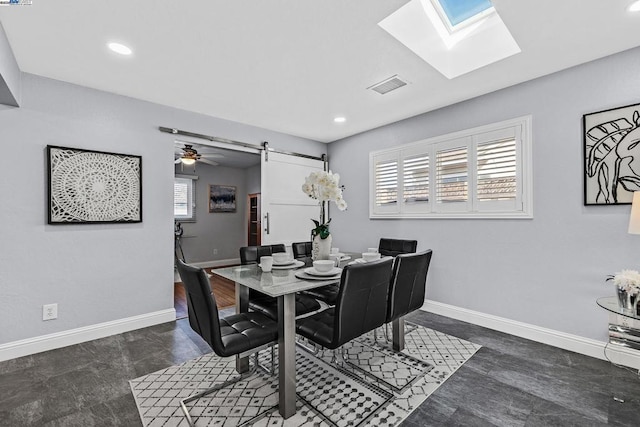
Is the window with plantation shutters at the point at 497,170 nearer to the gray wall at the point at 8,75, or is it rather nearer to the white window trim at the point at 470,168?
the white window trim at the point at 470,168

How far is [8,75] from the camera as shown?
7.27 ft

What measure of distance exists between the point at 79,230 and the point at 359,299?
2.86 m

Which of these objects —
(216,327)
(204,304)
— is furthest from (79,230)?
(216,327)

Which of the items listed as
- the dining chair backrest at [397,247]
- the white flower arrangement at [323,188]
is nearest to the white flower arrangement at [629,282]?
the dining chair backrest at [397,247]

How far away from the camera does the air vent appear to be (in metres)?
2.84

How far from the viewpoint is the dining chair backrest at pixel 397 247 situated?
328 cm

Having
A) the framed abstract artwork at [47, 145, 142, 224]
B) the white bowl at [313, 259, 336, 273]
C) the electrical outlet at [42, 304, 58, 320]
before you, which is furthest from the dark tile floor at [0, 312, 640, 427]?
the framed abstract artwork at [47, 145, 142, 224]

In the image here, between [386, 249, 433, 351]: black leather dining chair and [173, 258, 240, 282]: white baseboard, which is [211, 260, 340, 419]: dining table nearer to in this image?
[386, 249, 433, 351]: black leather dining chair

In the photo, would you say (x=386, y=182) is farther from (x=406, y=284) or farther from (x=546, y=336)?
(x=546, y=336)

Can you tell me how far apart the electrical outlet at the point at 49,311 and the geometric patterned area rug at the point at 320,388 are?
4.23ft

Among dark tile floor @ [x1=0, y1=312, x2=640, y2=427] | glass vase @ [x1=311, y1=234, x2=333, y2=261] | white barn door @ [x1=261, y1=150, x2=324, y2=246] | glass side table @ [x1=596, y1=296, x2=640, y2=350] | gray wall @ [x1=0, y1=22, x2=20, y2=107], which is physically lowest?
dark tile floor @ [x1=0, y1=312, x2=640, y2=427]

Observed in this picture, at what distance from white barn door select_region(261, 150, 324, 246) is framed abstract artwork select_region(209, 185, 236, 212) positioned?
355 centimetres

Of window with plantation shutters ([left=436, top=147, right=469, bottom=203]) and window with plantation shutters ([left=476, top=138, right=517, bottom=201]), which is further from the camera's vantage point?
window with plantation shutters ([left=436, top=147, right=469, bottom=203])

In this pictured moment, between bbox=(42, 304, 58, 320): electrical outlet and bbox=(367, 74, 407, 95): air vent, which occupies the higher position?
bbox=(367, 74, 407, 95): air vent
